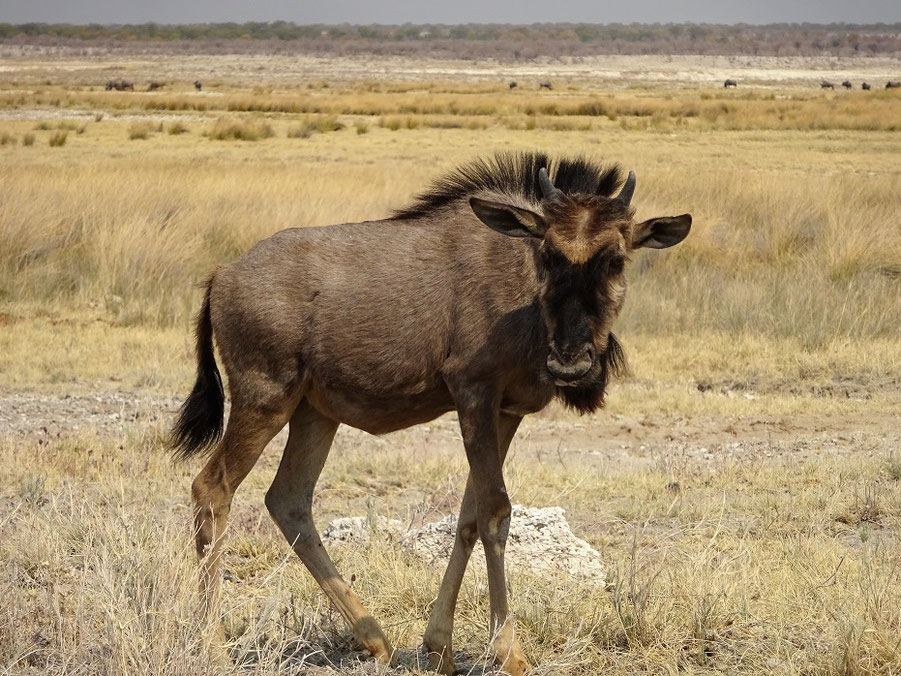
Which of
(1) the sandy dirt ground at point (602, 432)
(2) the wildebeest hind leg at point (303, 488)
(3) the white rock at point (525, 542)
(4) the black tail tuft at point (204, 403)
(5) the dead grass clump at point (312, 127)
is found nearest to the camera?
(2) the wildebeest hind leg at point (303, 488)

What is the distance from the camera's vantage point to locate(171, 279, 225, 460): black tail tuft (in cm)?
585

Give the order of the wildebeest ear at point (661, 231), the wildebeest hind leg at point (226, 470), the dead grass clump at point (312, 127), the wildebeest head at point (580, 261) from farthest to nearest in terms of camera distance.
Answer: the dead grass clump at point (312, 127), the wildebeest hind leg at point (226, 470), the wildebeest ear at point (661, 231), the wildebeest head at point (580, 261)

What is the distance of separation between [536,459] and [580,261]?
4.69 metres

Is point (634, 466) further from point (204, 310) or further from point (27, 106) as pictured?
point (27, 106)

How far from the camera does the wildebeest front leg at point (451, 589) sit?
5.07 meters

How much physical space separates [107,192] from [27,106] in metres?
44.2

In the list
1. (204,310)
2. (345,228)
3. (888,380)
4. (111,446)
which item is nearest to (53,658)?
(204,310)

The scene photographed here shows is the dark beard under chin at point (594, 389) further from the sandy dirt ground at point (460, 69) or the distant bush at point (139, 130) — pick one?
the sandy dirt ground at point (460, 69)

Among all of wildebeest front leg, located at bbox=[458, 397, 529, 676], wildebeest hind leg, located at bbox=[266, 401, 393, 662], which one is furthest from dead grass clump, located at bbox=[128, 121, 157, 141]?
wildebeest front leg, located at bbox=[458, 397, 529, 676]

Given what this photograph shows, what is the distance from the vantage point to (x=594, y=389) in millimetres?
4867

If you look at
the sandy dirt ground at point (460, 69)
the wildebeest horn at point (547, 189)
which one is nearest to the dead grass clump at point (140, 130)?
the wildebeest horn at point (547, 189)

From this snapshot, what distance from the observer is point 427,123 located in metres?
48.0

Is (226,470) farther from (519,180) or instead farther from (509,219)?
(519,180)

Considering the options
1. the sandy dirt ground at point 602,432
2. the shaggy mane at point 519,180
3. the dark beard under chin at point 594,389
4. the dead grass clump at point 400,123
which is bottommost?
the dead grass clump at point 400,123
